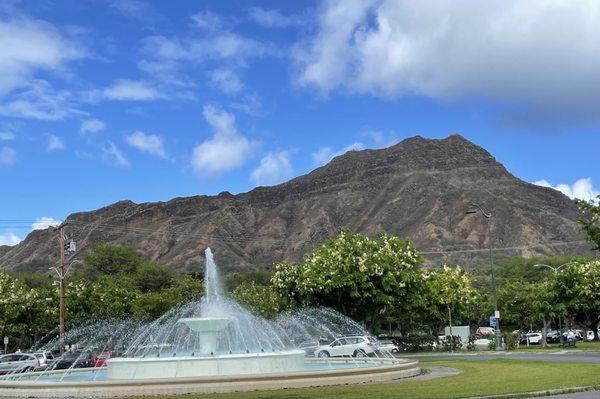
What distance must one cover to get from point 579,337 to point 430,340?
30.5m

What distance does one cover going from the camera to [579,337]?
76188 mm

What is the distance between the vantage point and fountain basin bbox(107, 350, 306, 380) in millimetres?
22375

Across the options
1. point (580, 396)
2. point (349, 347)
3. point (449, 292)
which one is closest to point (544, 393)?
point (580, 396)

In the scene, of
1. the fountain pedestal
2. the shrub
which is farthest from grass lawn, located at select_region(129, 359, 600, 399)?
the shrub

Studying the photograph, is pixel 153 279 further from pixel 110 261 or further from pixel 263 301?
pixel 263 301

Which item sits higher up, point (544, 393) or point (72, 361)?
point (72, 361)

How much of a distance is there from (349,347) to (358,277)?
29.4ft

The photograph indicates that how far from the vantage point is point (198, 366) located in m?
22.4

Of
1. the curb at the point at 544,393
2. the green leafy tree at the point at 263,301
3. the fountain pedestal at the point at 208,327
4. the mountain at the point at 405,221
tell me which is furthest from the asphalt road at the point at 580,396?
the mountain at the point at 405,221

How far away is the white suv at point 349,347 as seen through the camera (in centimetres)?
3747

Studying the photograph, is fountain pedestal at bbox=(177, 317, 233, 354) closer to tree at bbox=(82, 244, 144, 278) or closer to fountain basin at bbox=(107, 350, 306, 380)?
fountain basin at bbox=(107, 350, 306, 380)

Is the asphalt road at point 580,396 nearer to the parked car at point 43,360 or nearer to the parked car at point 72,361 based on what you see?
the parked car at point 72,361

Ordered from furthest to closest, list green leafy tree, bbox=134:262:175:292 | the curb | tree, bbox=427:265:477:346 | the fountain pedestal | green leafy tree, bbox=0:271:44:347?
green leafy tree, bbox=134:262:175:292, green leafy tree, bbox=0:271:44:347, tree, bbox=427:265:477:346, the fountain pedestal, the curb

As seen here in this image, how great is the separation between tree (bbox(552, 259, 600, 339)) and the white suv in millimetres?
21842
